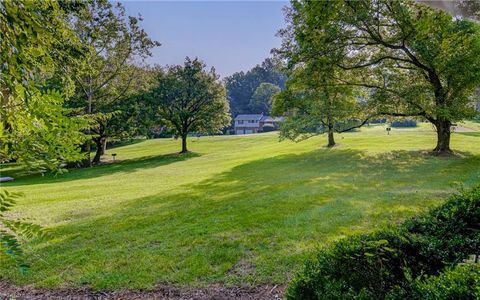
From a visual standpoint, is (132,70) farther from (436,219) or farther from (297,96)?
(436,219)

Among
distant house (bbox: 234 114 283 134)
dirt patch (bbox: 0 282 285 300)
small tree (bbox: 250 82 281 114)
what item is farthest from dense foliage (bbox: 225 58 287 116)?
dirt patch (bbox: 0 282 285 300)

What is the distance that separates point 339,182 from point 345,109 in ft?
21.4

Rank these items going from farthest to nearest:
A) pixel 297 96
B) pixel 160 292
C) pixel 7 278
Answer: pixel 297 96 → pixel 7 278 → pixel 160 292

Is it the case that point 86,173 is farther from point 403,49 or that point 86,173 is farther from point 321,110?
point 403,49

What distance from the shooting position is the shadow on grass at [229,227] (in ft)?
13.4

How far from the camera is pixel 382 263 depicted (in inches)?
91.0

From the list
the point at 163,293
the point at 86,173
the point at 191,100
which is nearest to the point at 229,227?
the point at 163,293

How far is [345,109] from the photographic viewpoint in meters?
15.2

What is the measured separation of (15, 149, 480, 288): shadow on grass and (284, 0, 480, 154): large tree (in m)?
3.82

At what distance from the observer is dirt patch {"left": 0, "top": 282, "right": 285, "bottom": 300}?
3.48m

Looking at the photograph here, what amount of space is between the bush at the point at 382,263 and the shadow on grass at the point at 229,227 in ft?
4.79

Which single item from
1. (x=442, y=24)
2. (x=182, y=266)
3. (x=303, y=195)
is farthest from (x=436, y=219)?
(x=442, y=24)

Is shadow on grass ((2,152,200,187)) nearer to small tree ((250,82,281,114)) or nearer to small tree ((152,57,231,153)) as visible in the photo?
small tree ((152,57,231,153))

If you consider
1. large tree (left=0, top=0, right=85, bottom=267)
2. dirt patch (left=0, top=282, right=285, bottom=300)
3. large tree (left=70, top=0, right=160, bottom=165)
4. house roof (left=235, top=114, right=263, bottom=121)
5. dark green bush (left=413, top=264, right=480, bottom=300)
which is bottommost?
dirt patch (left=0, top=282, right=285, bottom=300)
